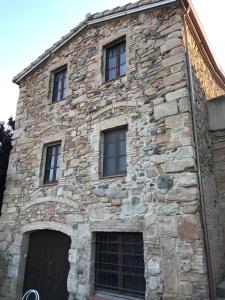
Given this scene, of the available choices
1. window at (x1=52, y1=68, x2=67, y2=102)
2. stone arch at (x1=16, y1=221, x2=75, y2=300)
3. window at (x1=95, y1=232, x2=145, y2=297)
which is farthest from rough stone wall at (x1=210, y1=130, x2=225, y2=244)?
window at (x1=52, y1=68, x2=67, y2=102)

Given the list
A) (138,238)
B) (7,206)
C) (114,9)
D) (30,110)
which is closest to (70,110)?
(30,110)

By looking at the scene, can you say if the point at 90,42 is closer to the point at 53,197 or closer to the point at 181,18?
the point at 181,18

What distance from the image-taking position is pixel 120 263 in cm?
509

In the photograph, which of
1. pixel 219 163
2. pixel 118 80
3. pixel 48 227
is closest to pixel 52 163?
pixel 48 227

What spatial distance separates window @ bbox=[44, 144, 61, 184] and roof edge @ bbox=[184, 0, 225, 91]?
4751 millimetres

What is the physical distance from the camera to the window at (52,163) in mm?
6941

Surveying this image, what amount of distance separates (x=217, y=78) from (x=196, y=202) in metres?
5.74

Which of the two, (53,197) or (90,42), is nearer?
(53,197)

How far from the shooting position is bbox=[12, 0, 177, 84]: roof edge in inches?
239

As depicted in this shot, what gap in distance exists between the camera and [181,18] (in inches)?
222

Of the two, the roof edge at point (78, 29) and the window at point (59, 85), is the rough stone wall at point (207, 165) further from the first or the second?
the window at point (59, 85)

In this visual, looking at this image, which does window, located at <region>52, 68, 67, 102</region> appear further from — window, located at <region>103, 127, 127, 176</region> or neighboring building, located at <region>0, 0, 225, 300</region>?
window, located at <region>103, 127, 127, 176</region>

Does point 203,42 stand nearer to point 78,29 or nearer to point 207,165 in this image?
point 207,165

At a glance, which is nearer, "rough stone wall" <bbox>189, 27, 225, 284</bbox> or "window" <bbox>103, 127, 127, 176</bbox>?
"rough stone wall" <bbox>189, 27, 225, 284</bbox>
